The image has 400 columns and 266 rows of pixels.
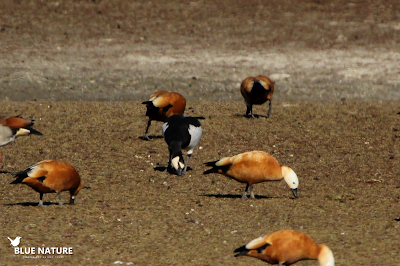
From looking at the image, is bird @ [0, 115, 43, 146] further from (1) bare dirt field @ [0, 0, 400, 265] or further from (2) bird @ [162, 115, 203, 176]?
(2) bird @ [162, 115, 203, 176]

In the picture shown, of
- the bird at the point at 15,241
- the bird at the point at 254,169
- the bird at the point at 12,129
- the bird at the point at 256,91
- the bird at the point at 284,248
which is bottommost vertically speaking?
the bird at the point at 256,91

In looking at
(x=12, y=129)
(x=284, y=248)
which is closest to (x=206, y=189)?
(x=12, y=129)

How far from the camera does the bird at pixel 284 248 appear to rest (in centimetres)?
558

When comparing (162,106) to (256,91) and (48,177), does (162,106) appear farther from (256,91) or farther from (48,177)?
(48,177)

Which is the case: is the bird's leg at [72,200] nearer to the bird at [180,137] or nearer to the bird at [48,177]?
the bird at [48,177]

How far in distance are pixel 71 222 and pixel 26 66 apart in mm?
11038

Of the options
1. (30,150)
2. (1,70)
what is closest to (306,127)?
(30,150)

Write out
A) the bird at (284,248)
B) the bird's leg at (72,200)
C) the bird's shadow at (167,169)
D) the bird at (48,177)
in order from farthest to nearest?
1. the bird's shadow at (167,169)
2. the bird's leg at (72,200)
3. the bird at (48,177)
4. the bird at (284,248)

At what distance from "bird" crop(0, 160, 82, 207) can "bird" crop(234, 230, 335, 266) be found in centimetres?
292

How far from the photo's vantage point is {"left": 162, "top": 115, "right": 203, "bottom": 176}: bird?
974cm

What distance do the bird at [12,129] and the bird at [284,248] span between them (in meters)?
5.34

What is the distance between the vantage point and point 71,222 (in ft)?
23.9

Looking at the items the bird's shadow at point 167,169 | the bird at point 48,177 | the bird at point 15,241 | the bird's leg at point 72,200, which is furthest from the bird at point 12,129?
the bird at point 15,241

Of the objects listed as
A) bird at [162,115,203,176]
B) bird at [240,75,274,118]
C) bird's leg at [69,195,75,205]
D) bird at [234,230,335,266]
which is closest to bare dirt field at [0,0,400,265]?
bird's leg at [69,195,75,205]
